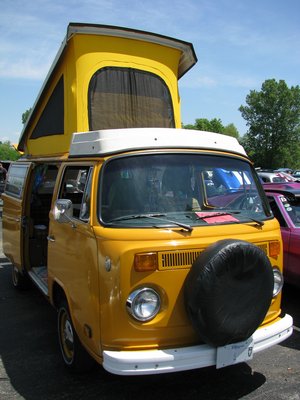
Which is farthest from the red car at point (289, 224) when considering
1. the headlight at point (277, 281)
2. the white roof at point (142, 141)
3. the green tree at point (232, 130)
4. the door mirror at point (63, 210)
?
the green tree at point (232, 130)

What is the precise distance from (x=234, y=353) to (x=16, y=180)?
458cm

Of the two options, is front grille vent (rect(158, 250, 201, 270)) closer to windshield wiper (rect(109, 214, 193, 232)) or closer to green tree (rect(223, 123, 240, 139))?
windshield wiper (rect(109, 214, 193, 232))

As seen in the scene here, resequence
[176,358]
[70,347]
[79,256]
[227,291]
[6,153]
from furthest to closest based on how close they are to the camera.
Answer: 1. [6,153]
2. [70,347]
3. [79,256]
4. [227,291]
5. [176,358]

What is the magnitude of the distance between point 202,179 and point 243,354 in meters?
1.57

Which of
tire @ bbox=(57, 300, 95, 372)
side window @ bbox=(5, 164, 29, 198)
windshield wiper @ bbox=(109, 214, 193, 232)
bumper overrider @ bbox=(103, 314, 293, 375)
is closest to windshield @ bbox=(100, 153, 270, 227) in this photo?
windshield wiper @ bbox=(109, 214, 193, 232)

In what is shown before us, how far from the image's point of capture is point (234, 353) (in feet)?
11.0

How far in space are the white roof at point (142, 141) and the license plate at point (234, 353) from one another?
68.1 inches

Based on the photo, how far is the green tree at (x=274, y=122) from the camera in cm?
7256

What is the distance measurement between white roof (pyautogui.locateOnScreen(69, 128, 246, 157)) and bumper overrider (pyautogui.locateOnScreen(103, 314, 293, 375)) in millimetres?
1637

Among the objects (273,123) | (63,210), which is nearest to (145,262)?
(63,210)

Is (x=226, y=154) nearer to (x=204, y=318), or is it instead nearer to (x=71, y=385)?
(x=204, y=318)

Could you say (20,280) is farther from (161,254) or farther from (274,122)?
(274,122)

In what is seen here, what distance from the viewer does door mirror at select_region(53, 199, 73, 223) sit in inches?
152

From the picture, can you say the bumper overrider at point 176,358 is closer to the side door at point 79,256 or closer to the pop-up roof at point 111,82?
the side door at point 79,256
